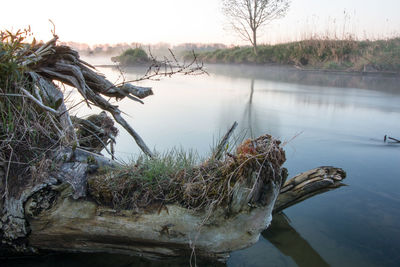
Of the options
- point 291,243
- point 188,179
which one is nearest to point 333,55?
point 291,243

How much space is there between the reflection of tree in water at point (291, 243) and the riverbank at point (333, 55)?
27.7ft

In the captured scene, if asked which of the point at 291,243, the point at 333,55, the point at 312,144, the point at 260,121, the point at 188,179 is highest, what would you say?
the point at 333,55

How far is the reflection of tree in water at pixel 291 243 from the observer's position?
1.67 m

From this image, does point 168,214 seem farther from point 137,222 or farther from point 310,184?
point 310,184

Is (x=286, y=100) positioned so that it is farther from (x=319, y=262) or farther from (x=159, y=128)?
(x=319, y=262)

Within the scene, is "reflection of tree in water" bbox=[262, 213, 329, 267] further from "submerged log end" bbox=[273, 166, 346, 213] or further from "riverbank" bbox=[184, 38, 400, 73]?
"riverbank" bbox=[184, 38, 400, 73]

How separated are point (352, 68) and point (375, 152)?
26.2 feet

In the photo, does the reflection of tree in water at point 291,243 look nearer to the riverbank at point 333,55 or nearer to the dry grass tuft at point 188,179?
the dry grass tuft at point 188,179

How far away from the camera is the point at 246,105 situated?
5.50 metres

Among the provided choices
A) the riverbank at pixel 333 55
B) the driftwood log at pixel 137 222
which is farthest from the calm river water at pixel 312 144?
the riverbank at pixel 333 55

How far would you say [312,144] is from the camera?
138 inches

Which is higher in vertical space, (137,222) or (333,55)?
(333,55)

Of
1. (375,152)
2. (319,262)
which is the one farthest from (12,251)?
(375,152)

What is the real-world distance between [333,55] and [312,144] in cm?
873
